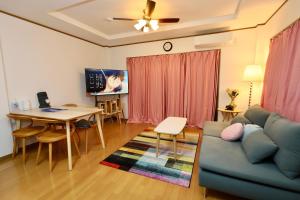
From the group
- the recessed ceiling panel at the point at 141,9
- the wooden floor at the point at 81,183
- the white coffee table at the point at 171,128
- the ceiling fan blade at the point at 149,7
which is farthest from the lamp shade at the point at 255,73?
the ceiling fan blade at the point at 149,7

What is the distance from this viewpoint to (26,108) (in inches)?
105

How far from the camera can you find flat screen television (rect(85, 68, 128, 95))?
378cm

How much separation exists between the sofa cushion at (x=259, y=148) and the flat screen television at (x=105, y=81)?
11.1ft

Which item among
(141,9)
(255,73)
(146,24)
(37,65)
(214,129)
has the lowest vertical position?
(214,129)

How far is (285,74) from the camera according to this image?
205 centimetres

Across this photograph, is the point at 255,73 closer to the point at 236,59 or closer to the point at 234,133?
the point at 236,59

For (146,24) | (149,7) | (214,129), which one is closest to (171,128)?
(214,129)

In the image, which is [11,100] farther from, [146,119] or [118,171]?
[146,119]

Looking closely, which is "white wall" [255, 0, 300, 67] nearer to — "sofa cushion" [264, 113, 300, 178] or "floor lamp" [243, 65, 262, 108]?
"floor lamp" [243, 65, 262, 108]

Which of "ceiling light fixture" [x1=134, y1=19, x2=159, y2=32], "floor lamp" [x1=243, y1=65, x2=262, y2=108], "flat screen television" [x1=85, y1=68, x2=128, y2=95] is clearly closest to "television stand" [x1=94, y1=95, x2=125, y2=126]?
"flat screen television" [x1=85, y1=68, x2=128, y2=95]

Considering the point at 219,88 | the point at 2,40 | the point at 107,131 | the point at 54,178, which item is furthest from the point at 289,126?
the point at 2,40

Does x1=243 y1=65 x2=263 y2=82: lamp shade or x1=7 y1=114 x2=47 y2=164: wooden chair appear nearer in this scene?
x1=7 y1=114 x2=47 y2=164: wooden chair

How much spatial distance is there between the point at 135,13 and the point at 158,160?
8.53 ft

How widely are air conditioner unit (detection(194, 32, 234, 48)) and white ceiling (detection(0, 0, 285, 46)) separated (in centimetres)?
15
